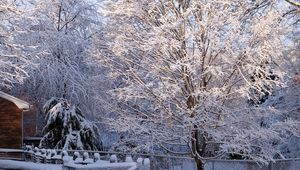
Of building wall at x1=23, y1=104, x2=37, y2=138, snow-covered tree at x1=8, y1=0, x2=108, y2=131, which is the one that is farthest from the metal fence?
building wall at x1=23, y1=104, x2=37, y2=138

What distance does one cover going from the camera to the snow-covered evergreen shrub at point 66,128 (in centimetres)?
2273

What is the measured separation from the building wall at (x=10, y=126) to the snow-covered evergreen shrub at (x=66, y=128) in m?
1.31

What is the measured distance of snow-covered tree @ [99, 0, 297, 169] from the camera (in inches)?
460

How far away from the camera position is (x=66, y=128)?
23078mm

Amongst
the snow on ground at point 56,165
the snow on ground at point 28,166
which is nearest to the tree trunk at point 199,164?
the snow on ground at point 56,165

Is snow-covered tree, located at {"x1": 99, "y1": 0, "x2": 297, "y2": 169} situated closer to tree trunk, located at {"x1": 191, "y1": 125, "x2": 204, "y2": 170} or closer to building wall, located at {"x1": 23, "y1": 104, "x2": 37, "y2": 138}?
tree trunk, located at {"x1": 191, "y1": 125, "x2": 204, "y2": 170}

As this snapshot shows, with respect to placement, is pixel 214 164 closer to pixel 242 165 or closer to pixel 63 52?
pixel 242 165

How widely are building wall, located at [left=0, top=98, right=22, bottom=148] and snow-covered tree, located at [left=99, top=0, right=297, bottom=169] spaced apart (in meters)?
10.0

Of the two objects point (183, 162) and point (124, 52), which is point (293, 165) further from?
point (124, 52)

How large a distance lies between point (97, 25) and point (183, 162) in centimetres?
1283

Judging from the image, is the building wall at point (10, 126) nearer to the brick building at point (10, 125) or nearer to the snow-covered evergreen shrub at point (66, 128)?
the brick building at point (10, 125)

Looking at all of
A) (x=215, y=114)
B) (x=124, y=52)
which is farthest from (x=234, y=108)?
A: (x=124, y=52)

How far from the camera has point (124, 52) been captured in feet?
43.8

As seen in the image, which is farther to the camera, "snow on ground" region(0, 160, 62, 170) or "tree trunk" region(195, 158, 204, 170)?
"tree trunk" region(195, 158, 204, 170)
